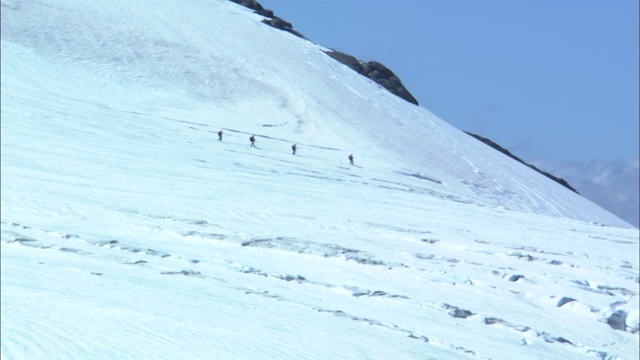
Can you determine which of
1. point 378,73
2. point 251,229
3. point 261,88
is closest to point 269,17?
point 378,73

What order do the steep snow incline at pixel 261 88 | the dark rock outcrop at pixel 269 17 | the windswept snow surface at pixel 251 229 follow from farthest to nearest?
the dark rock outcrop at pixel 269 17 < the steep snow incline at pixel 261 88 < the windswept snow surface at pixel 251 229

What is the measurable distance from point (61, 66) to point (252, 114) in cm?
760

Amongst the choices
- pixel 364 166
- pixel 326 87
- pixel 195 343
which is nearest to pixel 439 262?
pixel 195 343

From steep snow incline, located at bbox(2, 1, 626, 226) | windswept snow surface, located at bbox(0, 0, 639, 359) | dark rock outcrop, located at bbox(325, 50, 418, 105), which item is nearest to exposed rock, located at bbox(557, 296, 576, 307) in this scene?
windswept snow surface, located at bbox(0, 0, 639, 359)

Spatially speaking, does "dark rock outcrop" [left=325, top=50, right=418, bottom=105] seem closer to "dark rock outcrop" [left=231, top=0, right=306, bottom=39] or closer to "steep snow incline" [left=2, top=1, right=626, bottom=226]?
"dark rock outcrop" [left=231, top=0, right=306, bottom=39]


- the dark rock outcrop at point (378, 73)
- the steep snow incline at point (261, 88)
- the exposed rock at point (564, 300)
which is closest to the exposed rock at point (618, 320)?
the exposed rock at point (564, 300)

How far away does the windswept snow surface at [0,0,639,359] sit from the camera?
8992mm

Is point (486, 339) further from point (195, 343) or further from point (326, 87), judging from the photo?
point (326, 87)

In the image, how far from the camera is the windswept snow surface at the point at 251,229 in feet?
29.5

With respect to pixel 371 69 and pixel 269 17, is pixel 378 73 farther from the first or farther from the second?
pixel 269 17

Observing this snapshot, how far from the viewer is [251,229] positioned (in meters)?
16.3

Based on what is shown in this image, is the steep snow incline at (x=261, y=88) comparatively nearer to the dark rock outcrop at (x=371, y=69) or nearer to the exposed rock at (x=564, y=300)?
the dark rock outcrop at (x=371, y=69)

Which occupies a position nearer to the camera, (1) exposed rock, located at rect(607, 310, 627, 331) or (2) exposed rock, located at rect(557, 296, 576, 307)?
(1) exposed rock, located at rect(607, 310, 627, 331)

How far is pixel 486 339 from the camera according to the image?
10.4 metres
